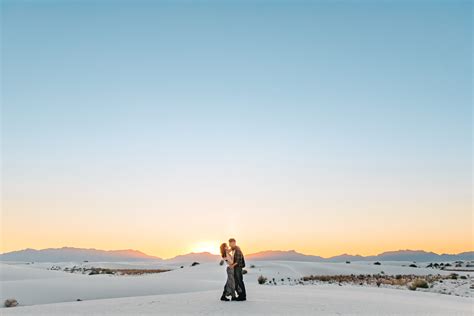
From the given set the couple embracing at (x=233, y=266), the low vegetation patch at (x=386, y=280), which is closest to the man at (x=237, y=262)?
the couple embracing at (x=233, y=266)

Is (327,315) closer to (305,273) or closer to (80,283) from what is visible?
(80,283)

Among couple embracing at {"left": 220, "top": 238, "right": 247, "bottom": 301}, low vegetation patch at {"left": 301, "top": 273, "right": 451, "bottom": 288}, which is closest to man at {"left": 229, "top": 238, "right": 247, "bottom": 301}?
couple embracing at {"left": 220, "top": 238, "right": 247, "bottom": 301}

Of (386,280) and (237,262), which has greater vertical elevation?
(237,262)

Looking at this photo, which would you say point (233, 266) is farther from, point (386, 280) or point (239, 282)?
point (386, 280)

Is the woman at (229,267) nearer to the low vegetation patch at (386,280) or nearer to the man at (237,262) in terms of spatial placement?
the man at (237,262)

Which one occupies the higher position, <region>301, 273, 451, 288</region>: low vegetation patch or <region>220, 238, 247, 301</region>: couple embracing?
<region>220, 238, 247, 301</region>: couple embracing

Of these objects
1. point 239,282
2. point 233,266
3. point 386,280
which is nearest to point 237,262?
point 233,266

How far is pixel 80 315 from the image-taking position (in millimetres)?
14023

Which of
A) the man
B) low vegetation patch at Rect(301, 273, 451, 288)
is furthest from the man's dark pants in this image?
low vegetation patch at Rect(301, 273, 451, 288)

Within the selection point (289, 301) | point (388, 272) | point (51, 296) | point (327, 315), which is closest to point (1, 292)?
point (51, 296)

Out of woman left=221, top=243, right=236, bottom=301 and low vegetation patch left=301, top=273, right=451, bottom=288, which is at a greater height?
woman left=221, top=243, right=236, bottom=301

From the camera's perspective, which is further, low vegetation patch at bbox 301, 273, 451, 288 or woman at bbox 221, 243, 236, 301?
low vegetation patch at bbox 301, 273, 451, 288

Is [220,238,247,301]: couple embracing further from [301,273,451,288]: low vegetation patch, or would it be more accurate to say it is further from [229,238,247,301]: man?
[301,273,451,288]: low vegetation patch

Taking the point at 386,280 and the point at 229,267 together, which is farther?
the point at 386,280
